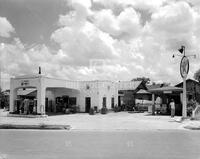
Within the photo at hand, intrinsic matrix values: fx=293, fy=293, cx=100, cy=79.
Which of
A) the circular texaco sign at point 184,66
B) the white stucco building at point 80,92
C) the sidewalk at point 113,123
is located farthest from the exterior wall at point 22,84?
the circular texaco sign at point 184,66

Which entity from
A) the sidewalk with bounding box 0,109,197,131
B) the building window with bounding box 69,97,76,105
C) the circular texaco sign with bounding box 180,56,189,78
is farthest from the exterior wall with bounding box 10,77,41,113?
the circular texaco sign with bounding box 180,56,189,78

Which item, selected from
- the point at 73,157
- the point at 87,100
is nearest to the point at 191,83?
the point at 87,100

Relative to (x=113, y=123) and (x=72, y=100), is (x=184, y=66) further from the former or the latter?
(x=72, y=100)

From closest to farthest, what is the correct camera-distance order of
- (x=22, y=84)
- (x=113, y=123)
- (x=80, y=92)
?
(x=113, y=123) < (x=22, y=84) < (x=80, y=92)

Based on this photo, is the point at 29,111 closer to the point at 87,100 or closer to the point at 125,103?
the point at 87,100

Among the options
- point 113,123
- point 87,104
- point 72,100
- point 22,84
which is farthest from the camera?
point 72,100

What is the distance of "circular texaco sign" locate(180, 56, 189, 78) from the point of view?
24317 millimetres

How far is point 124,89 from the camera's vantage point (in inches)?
1949

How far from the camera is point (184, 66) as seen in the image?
24.5 meters

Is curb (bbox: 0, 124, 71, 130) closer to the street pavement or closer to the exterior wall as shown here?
the street pavement

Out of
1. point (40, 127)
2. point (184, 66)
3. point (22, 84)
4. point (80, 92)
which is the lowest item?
point (40, 127)

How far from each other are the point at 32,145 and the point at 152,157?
4810mm

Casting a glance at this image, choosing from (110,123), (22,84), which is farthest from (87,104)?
(110,123)

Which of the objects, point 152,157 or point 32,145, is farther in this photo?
point 32,145
